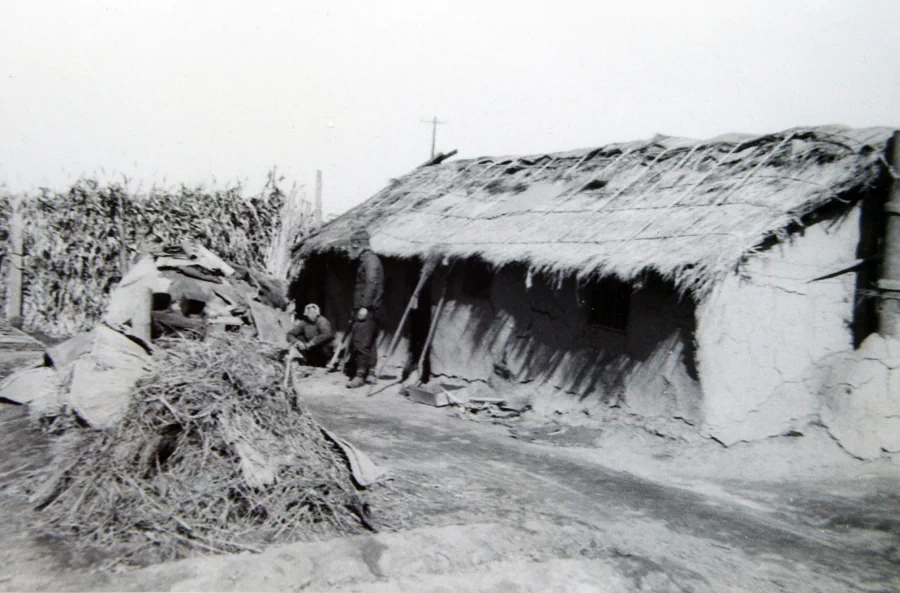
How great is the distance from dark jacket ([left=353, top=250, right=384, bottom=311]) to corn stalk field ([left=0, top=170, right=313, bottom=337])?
485cm

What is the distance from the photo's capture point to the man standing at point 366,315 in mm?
9984

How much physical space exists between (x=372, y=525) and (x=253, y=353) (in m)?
1.55

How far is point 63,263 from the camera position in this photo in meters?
13.1

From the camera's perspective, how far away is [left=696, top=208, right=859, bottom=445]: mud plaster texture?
6844mm

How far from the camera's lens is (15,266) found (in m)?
13.1

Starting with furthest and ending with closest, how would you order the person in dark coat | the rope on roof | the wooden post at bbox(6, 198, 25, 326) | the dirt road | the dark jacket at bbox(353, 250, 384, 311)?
1. the wooden post at bbox(6, 198, 25, 326)
2. the person in dark coat
3. the dark jacket at bbox(353, 250, 384, 311)
4. the rope on roof
5. the dirt road

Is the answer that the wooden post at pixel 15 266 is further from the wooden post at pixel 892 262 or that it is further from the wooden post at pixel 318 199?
Result: the wooden post at pixel 892 262

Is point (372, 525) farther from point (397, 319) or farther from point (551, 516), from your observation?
point (397, 319)

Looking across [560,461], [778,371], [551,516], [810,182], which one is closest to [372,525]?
[551,516]

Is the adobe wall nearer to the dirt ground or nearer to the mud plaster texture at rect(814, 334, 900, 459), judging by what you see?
the dirt ground

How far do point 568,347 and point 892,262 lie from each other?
A: 11.2 ft

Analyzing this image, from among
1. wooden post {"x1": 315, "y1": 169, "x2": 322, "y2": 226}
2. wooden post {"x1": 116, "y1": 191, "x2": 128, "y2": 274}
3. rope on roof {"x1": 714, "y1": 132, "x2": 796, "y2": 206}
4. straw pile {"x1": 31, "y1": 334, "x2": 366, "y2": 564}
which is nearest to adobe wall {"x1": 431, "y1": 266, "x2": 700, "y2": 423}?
rope on roof {"x1": 714, "y1": 132, "x2": 796, "y2": 206}

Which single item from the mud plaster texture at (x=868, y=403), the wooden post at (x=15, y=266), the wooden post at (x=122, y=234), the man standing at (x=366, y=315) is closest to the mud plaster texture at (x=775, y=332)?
the mud plaster texture at (x=868, y=403)

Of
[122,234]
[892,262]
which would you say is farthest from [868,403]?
[122,234]
